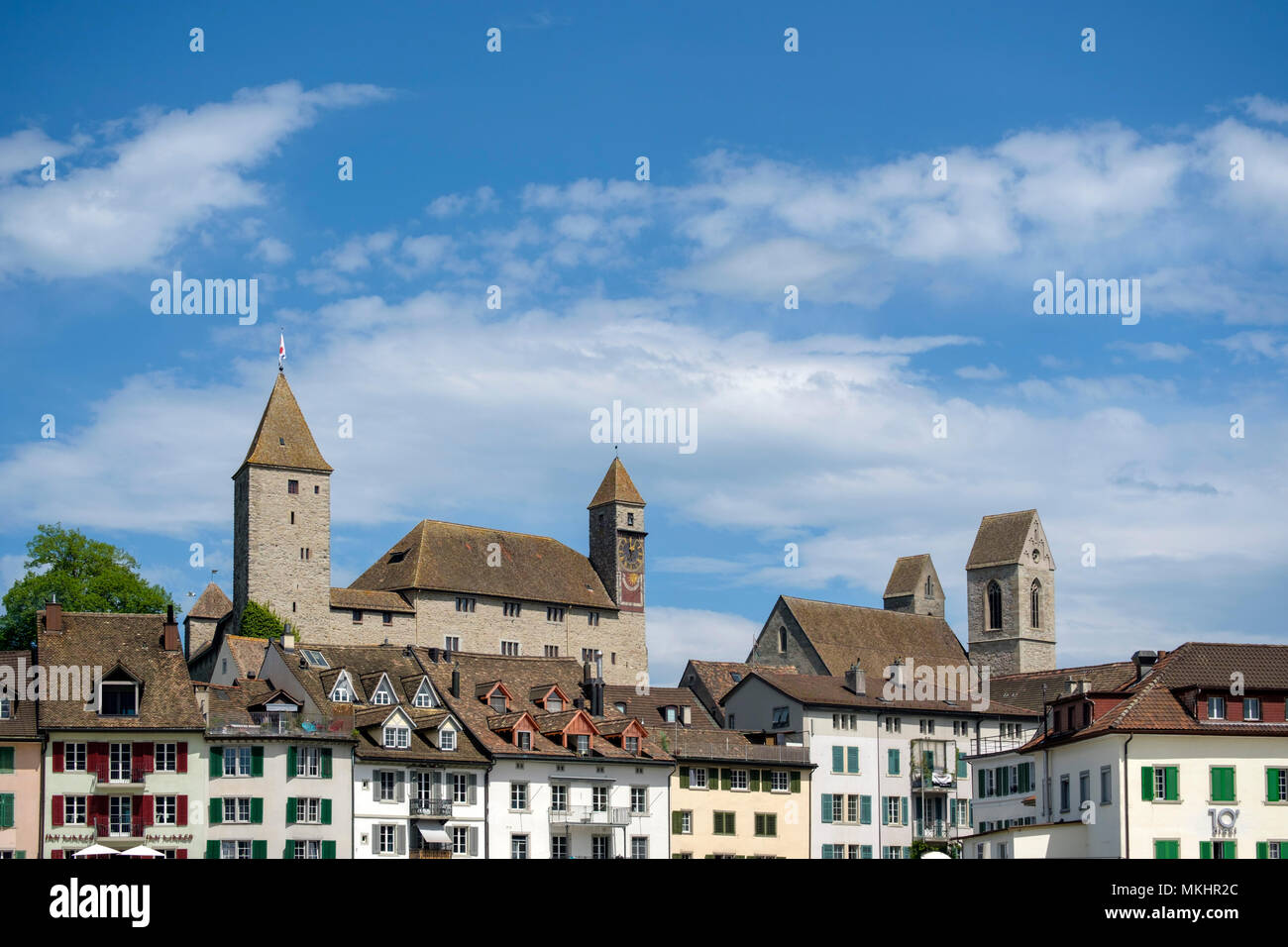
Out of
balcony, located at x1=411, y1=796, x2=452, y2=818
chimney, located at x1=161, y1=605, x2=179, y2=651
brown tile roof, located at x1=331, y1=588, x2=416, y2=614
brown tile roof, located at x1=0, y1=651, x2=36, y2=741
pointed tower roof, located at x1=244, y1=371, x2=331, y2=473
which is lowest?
balcony, located at x1=411, y1=796, x2=452, y2=818

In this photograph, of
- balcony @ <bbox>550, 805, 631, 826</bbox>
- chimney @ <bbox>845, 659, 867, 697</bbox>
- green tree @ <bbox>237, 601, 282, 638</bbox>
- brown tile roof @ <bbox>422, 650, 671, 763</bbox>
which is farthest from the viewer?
green tree @ <bbox>237, 601, 282, 638</bbox>

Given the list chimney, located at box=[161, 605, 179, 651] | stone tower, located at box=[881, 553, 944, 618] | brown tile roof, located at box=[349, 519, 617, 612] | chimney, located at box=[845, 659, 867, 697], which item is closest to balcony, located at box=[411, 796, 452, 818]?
chimney, located at box=[161, 605, 179, 651]

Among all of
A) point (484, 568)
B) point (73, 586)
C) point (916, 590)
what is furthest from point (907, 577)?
point (73, 586)

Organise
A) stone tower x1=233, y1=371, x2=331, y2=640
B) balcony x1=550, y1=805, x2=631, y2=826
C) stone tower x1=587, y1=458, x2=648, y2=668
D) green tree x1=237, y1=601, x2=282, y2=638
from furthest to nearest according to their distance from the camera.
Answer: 1. stone tower x1=587, y1=458, x2=648, y2=668
2. stone tower x1=233, y1=371, x2=331, y2=640
3. green tree x1=237, y1=601, x2=282, y2=638
4. balcony x1=550, y1=805, x2=631, y2=826

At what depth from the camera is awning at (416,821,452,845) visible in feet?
267

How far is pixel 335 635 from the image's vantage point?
5226 inches

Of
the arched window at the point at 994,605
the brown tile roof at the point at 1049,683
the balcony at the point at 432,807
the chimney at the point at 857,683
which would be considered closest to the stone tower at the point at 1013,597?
the arched window at the point at 994,605

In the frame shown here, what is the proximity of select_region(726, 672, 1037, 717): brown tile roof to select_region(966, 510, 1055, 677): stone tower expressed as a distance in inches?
2661

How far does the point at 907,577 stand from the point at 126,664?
9650cm

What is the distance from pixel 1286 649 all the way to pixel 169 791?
46490 mm

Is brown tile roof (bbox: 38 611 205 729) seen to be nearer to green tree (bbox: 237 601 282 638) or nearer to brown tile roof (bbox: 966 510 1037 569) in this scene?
green tree (bbox: 237 601 282 638)

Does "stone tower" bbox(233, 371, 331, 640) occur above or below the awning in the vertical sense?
above
